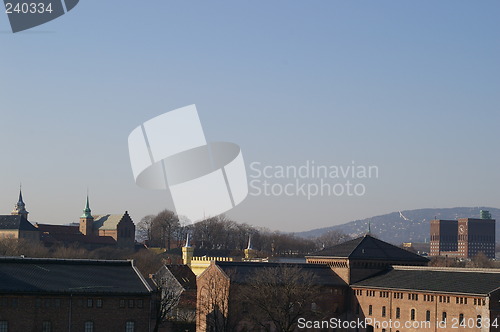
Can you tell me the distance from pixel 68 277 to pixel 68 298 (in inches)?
105

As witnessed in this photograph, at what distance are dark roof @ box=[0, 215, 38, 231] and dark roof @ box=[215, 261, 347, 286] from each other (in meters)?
115

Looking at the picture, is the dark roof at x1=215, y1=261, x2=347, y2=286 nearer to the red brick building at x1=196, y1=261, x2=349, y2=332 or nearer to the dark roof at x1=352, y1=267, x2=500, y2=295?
the red brick building at x1=196, y1=261, x2=349, y2=332

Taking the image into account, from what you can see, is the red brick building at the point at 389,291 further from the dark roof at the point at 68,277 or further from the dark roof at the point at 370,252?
the dark roof at the point at 68,277

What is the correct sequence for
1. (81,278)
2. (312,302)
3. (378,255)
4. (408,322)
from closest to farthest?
(81,278) → (408,322) → (312,302) → (378,255)

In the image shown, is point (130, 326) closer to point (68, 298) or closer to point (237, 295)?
point (68, 298)

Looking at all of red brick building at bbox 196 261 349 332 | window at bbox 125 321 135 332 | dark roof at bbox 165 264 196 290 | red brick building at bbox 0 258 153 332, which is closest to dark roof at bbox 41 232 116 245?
dark roof at bbox 165 264 196 290

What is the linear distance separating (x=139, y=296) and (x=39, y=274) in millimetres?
7719

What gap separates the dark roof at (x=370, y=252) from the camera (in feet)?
267

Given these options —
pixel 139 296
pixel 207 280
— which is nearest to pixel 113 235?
pixel 207 280

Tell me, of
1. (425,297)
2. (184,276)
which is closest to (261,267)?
(425,297)

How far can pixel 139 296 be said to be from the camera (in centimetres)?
6644

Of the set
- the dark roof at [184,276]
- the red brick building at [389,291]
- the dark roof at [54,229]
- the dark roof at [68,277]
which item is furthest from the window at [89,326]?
the dark roof at [54,229]

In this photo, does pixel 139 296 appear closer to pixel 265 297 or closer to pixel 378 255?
pixel 265 297

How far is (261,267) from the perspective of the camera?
80.2 meters
